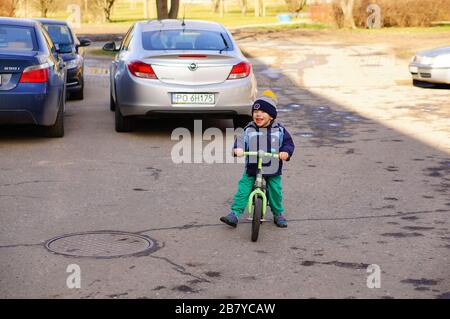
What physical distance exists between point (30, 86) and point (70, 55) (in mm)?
5115

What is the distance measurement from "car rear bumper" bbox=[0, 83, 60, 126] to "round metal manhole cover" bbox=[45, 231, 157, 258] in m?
4.36

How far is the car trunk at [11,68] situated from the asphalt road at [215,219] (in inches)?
30.9

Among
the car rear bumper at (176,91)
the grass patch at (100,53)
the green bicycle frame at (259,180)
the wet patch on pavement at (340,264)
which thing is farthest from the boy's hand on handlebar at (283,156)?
the grass patch at (100,53)

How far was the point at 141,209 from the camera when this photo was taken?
7.50 metres

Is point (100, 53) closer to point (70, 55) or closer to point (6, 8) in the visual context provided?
point (70, 55)

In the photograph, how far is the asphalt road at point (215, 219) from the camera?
5461 millimetres

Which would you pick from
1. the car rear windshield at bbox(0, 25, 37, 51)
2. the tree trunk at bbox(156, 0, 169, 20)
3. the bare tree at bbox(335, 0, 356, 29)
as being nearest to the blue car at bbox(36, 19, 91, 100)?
the car rear windshield at bbox(0, 25, 37, 51)

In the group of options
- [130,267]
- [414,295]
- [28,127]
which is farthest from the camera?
[28,127]

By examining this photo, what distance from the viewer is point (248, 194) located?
683cm

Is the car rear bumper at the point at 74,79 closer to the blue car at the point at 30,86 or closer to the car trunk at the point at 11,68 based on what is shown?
the blue car at the point at 30,86

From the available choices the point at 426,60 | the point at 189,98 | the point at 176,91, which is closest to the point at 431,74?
the point at 426,60
